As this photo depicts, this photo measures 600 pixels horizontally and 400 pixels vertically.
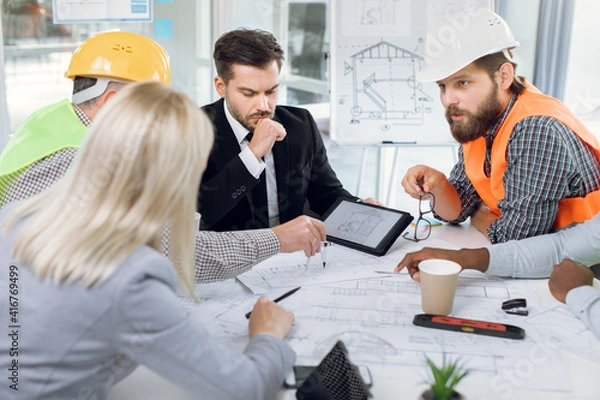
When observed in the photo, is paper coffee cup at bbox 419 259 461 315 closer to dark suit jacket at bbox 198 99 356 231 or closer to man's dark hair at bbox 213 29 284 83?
dark suit jacket at bbox 198 99 356 231

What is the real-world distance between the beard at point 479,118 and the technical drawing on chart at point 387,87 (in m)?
1.20

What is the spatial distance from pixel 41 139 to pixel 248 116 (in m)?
0.94

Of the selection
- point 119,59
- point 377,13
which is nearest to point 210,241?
point 119,59

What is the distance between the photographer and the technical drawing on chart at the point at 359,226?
2010mm

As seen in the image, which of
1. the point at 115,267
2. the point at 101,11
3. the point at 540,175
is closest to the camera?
the point at 115,267

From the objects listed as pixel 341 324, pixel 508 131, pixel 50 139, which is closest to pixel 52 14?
pixel 50 139

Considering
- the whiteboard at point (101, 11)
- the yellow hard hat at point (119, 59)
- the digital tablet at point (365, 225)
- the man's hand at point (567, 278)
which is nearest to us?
the man's hand at point (567, 278)

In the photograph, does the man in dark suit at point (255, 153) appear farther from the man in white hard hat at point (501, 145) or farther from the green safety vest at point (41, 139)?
the green safety vest at point (41, 139)

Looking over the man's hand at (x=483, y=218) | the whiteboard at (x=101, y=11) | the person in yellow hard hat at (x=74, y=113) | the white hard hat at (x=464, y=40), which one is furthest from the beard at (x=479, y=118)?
the whiteboard at (x=101, y=11)

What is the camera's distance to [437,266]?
1542 mm

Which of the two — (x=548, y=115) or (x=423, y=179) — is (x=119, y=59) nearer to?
(x=423, y=179)

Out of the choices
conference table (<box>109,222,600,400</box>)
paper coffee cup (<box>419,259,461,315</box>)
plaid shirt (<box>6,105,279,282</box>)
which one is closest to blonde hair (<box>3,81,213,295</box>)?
conference table (<box>109,222,600,400</box>)

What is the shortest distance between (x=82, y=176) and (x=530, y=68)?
374cm

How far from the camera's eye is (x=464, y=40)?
2135mm
